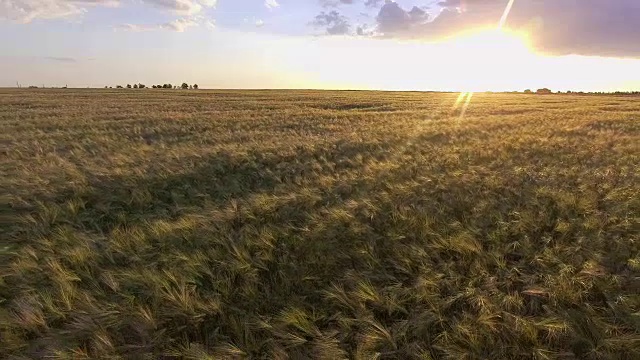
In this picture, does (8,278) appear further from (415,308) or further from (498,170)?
(498,170)

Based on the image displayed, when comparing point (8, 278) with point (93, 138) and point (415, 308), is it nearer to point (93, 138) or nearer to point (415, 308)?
point (415, 308)

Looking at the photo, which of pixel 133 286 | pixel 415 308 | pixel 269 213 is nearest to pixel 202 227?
pixel 269 213

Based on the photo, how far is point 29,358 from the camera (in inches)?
134

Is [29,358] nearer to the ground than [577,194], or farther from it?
nearer to the ground

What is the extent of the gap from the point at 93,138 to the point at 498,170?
12.3m

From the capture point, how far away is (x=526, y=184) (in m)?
7.81

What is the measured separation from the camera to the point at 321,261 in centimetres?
485

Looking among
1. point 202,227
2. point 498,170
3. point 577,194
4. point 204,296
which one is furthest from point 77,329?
point 498,170

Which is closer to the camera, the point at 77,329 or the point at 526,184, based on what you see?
the point at 77,329

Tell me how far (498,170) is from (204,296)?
22.7ft

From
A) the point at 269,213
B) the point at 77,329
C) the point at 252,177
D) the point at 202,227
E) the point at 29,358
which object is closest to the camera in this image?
the point at 29,358

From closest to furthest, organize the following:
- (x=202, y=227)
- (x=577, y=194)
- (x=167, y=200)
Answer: (x=202, y=227), (x=577, y=194), (x=167, y=200)

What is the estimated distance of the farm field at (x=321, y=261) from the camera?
3.54m

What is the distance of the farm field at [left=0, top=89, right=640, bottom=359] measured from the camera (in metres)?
3.54
